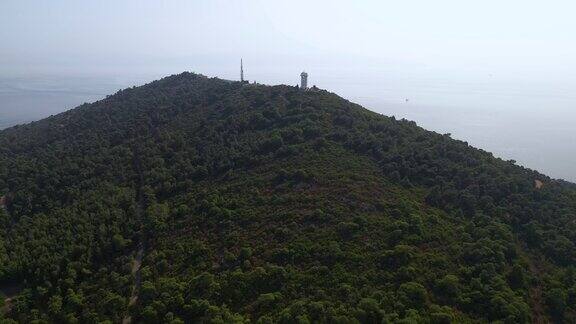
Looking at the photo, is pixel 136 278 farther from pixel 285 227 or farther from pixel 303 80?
pixel 303 80

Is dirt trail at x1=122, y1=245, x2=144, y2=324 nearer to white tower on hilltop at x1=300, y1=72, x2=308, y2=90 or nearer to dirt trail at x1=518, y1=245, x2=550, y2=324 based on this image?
dirt trail at x1=518, y1=245, x2=550, y2=324

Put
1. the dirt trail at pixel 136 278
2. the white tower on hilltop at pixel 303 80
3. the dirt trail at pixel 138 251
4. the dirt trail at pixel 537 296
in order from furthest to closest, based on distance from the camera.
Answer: the white tower on hilltop at pixel 303 80
the dirt trail at pixel 138 251
the dirt trail at pixel 136 278
the dirt trail at pixel 537 296

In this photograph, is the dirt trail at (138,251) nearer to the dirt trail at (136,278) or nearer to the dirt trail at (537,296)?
the dirt trail at (136,278)

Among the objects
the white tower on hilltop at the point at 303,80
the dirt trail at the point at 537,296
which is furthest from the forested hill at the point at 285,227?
the white tower on hilltop at the point at 303,80

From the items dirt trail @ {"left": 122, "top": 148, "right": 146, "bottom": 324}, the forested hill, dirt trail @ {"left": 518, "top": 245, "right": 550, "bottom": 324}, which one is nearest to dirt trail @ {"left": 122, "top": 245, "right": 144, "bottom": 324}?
dirt trail @ {"left": 122, "top": 148, "right": 146, "bottom": 324}

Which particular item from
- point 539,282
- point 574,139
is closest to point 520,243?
point 539,282

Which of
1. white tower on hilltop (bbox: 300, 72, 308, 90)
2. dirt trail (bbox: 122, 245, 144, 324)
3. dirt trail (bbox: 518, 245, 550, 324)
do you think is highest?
white tower on hilltop (bbox: 300, 72, 308, 90)

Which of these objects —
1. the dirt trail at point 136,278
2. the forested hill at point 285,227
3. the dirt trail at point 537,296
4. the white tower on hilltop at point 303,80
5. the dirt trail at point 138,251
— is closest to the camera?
the dirt trail at point 537,296

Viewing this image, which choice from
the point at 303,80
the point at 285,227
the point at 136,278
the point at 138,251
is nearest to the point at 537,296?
the point at 285,227
